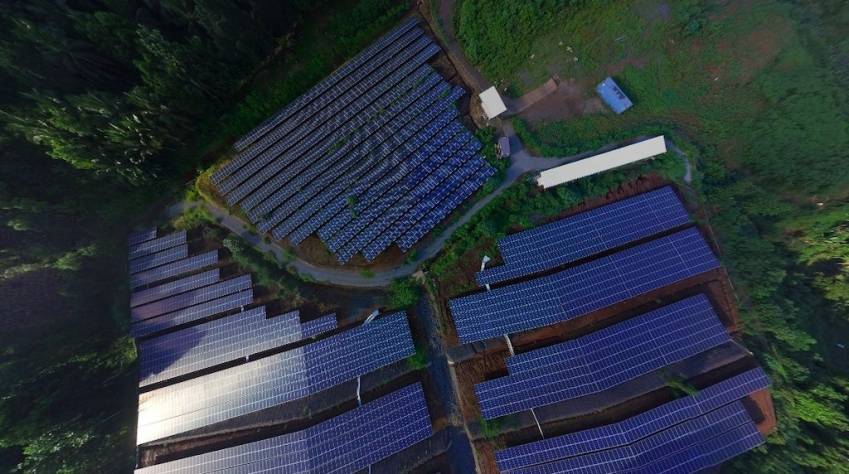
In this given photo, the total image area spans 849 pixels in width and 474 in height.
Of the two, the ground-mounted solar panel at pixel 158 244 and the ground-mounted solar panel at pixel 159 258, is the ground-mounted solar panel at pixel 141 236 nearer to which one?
the ground-mounted solar panel at pixel 158 244

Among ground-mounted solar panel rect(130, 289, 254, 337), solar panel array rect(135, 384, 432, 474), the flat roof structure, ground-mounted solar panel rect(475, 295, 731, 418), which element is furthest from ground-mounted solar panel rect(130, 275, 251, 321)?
the flat roof structure

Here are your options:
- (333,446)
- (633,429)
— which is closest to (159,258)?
(333,446)

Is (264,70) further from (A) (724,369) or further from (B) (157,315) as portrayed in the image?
(A) (724,369)

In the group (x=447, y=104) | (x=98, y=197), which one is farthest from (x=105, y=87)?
(x=447, y=104)

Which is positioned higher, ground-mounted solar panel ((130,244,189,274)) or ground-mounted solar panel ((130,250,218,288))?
ground-mounted solar panel ((130,244,189,274))

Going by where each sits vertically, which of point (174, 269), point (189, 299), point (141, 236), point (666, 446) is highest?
point (141, 236)

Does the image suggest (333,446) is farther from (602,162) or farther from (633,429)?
(602,162)

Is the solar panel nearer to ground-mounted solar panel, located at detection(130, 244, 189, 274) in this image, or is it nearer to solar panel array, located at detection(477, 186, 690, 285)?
solar panel array, located at detection(477, 186, 690, 285)
